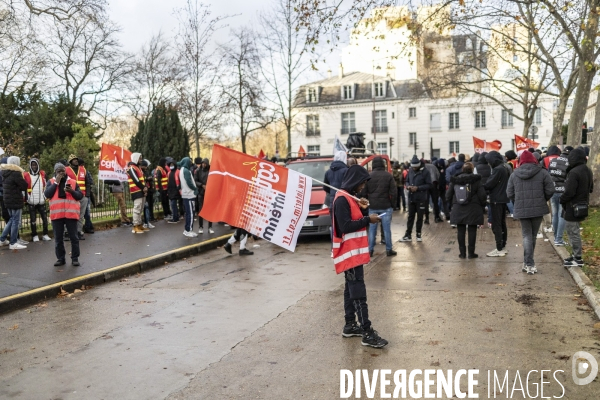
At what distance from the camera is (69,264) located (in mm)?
11008

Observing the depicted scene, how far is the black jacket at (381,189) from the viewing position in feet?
39.3

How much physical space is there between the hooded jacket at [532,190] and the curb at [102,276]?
671 cm

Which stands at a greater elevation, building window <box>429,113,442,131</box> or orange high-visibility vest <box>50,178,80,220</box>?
building window <box>429,113,442,131</box>

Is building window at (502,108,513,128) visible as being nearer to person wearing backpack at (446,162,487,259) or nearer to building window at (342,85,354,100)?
building window at (342,85,354,100)

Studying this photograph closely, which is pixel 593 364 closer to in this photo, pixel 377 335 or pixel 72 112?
pixel 377 335

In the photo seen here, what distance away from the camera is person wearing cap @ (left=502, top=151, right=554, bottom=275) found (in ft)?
31.9

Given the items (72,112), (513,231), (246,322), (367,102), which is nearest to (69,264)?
(246,322)

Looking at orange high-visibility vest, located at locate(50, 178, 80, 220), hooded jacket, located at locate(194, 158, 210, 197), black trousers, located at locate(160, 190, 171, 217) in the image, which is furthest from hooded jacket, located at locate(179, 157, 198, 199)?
black trousers, located at locate(160, 190, 171, 217)

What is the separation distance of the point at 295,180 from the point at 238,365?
2.26 m

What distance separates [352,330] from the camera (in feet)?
21.1

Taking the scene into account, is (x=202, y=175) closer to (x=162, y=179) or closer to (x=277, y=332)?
(x=162, y=179)

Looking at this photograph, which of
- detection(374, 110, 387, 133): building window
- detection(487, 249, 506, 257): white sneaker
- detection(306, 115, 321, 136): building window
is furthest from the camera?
detection(306, 115, 321, 136): building window

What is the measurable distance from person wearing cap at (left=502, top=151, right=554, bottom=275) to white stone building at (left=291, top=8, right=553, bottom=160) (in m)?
50.0

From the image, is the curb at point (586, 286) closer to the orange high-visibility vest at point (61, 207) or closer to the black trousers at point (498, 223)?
the black trousers at point (498, 223)
